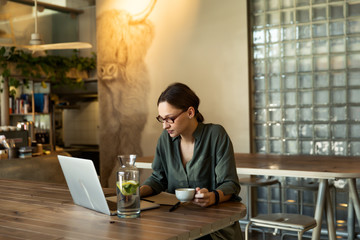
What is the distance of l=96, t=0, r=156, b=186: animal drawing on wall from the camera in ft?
18.9

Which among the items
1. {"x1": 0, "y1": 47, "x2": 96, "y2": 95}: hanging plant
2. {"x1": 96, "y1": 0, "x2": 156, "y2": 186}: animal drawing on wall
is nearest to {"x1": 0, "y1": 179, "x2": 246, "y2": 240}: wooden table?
{"x1": 96, "y1": 0, "x2": 156, "y2": 186}: animal drawing on wall

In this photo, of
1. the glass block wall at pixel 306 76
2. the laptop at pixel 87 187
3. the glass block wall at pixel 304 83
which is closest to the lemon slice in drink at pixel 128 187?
the laptop at pixel 87 187

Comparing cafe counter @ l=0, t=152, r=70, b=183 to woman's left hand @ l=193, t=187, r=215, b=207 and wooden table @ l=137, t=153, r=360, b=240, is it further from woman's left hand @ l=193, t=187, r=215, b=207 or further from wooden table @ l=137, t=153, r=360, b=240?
woman's left hand @ l=193, t=187, r=215, b=207

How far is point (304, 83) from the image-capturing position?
4.59m

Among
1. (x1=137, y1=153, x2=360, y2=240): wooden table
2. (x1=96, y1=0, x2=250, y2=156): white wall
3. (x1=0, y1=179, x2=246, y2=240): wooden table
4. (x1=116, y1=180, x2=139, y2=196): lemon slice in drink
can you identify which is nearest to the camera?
(x1=0, y1=179, x2=246, y2=240): wooden table

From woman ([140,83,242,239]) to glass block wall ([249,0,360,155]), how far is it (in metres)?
2.58

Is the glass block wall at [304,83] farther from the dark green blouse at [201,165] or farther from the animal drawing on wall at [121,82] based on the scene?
the dark green blouse at [201,165]

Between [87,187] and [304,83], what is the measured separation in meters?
3.30

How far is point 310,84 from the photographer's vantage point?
15.0 feet

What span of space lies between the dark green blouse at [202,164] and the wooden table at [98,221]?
205 mm

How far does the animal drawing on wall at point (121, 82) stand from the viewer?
5766 millimetres

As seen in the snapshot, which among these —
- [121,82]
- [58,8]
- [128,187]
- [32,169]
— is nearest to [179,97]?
[128,187]

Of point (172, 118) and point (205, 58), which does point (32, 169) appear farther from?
point (172, 118)

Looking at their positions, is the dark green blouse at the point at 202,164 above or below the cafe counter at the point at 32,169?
above
